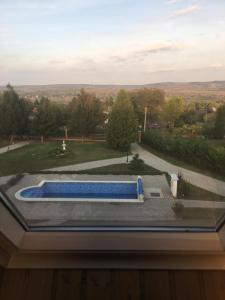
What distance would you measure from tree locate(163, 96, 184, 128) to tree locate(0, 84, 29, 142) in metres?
0.66

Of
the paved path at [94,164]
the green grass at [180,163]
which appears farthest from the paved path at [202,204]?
the paved path at [94,164]

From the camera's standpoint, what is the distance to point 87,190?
1.51 m

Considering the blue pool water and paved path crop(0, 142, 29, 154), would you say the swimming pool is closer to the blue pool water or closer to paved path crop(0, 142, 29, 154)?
the blue pool water

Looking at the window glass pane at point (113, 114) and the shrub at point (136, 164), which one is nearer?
the window glass pane at point (113, 114)

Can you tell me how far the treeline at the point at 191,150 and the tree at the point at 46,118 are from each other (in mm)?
444

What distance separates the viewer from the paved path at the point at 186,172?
4.64 ft

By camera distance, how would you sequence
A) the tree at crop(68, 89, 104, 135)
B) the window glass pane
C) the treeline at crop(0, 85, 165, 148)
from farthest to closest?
1. the tree at crop(68, 89, 104, 135)
2. the treeline at crop(0, 85, 165, 148)
3. the window glass pane

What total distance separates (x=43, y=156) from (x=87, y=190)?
11.3 inches

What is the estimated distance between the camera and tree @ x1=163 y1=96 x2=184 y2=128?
138cm

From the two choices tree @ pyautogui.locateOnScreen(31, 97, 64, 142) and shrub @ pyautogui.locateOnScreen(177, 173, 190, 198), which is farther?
shrub @ pyautogui.locateOnScreen(177, 173, 190, 198)

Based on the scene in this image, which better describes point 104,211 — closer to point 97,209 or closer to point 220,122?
point 97,209

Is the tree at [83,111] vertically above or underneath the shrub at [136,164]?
above

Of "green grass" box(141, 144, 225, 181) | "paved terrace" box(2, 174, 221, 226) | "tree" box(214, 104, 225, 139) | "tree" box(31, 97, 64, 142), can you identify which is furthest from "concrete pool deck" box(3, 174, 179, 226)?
"tree" box(214, 104, 225, 139)

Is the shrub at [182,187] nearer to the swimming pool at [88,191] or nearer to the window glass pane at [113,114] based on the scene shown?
the window glass pane at [113,114]
